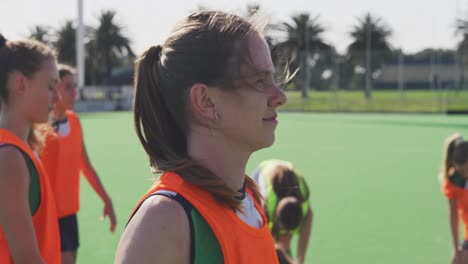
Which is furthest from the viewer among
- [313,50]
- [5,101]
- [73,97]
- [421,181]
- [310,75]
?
[313,50]

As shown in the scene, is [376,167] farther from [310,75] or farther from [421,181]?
[310,75]

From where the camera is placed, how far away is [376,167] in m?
11.7

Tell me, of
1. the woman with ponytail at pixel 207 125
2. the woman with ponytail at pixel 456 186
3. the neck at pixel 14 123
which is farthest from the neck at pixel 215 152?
→ the woman with ponytail at pixel 456 186

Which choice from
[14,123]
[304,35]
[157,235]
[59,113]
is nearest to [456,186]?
[59,113]

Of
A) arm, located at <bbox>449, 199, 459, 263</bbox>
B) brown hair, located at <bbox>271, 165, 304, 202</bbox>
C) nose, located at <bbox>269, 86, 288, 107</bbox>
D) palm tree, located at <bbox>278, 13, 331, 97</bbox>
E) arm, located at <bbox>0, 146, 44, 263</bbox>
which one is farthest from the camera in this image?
palm tree, located at <bbox>278, 13, 331, 97</bbox>

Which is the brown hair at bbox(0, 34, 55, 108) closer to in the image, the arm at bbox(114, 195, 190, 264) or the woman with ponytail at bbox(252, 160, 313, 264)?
the arm at bbox(114, 195, 190, 264)

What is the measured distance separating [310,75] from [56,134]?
94.5 ft

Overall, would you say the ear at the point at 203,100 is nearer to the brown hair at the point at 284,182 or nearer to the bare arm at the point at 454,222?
the brown hair at the point at 284,182

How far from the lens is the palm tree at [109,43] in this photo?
220 feet

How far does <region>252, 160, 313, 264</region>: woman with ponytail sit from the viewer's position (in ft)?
13.0

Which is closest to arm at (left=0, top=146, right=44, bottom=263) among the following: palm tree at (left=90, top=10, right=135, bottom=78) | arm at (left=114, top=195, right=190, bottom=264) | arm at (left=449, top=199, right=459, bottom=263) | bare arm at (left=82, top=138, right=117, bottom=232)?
arm at (left=114, top=195, right=190, bottom=264)

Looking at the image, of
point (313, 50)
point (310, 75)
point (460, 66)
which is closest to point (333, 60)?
point (310, 75)

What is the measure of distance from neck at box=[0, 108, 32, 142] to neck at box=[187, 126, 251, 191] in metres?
1.24

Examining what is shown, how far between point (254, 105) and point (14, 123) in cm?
142
